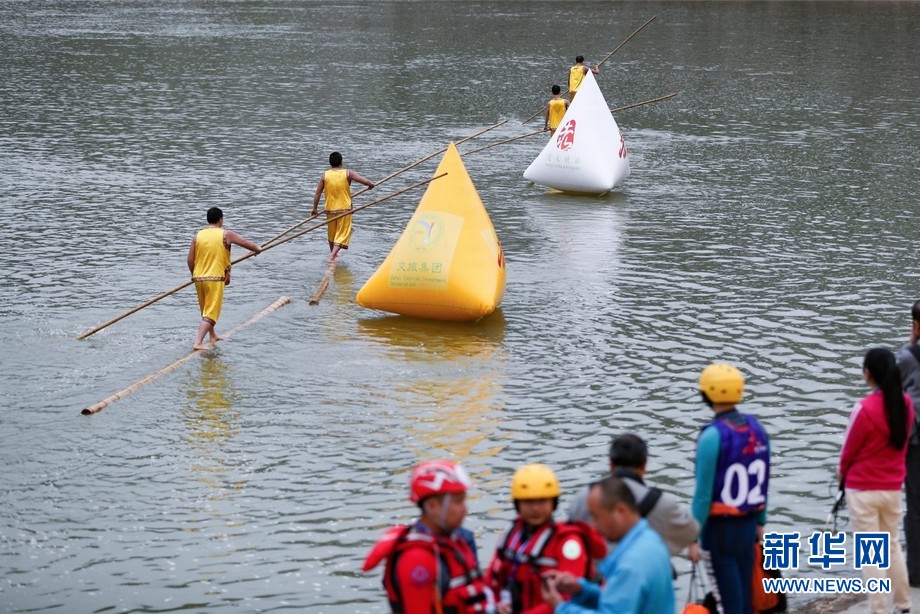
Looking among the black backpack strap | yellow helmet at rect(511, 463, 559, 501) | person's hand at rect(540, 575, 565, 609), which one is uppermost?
yellow helmet at rect(511, 463, 559, 501)

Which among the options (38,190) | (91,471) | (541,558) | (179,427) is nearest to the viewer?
(541,558)

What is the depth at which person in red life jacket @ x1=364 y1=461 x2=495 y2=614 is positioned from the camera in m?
5.30

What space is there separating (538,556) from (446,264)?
9145 mm

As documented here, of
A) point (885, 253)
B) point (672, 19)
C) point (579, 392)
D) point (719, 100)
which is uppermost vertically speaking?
point (672, 19)

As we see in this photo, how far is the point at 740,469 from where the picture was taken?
6.80 m

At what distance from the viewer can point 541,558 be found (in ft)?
18.1

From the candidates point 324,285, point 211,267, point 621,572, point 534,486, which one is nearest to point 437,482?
point 534,486

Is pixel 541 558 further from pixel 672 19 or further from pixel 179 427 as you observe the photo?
pixel 672 19

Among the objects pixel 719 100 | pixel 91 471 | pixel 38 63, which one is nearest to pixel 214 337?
pixel 91 471

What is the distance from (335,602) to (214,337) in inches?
241

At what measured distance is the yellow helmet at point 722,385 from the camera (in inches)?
268

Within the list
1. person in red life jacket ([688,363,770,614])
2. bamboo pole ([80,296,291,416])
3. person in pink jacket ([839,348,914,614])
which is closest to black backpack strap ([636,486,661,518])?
person in red life jacket ([688,363,770,614])

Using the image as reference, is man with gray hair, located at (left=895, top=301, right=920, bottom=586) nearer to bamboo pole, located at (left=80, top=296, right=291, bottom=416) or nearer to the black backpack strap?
the black backpack strap

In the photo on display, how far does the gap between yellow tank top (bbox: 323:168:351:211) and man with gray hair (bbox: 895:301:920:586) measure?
10924 millimetres
